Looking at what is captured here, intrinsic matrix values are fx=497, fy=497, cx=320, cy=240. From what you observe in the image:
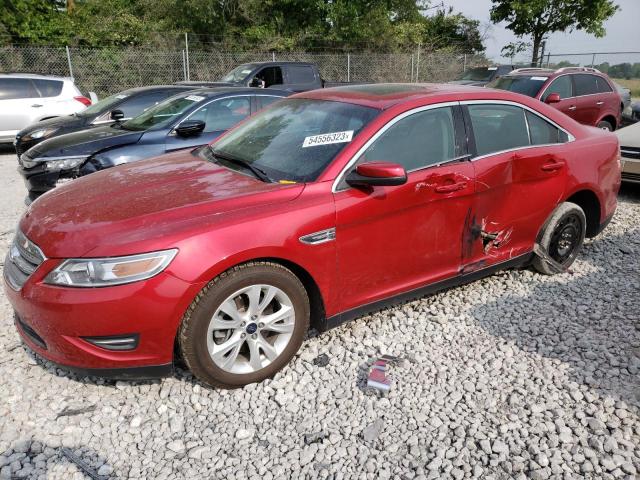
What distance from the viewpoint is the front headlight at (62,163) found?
551 centimetres

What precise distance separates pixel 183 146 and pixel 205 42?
653 inches

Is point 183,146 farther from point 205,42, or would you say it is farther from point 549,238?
point 205,42

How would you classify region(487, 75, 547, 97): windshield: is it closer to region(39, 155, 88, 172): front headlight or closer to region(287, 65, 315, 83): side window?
region(287, 65, 315, 83): side window

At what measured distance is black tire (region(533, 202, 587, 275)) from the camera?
4.09 m

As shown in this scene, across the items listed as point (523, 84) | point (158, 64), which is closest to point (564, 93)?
point (523, 84)

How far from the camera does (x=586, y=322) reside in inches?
141

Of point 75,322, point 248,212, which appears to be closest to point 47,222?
point 75,322

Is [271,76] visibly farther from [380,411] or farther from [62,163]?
[380,411]

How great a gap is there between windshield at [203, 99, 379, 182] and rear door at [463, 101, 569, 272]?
3.03ft

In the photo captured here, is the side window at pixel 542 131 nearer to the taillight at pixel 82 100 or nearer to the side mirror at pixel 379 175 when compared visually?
the side mirror at pixel 379 175

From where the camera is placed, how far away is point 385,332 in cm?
347

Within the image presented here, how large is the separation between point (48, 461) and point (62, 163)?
4.02 m

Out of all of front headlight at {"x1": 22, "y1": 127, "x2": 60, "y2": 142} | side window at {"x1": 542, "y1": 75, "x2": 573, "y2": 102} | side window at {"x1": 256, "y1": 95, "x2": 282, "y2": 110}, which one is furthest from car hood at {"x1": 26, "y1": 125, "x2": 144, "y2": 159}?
side window at {"x1": 542, "y1": 75, "x2": 573, "y2": 102}

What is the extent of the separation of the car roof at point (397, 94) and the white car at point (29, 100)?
336 inches
